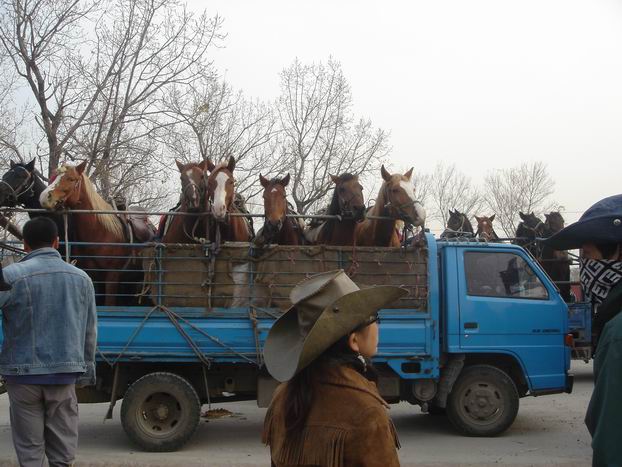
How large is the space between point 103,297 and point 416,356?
3842 millimetres

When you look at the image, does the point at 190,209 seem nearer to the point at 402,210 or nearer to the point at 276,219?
the point at 276,219

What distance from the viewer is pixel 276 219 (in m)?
8.53

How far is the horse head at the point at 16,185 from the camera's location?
9.06 metres

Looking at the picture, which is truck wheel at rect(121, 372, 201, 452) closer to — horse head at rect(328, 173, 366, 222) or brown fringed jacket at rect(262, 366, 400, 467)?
horse head at rect(328, 173, 366, 222)

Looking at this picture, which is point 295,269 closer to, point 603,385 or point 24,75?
point 603,385

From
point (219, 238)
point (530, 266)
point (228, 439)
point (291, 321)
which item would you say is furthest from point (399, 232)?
point (291, 321)

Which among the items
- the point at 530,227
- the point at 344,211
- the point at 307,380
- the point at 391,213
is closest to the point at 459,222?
the point at 530,227

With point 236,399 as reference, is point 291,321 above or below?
above

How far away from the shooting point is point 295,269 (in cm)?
823

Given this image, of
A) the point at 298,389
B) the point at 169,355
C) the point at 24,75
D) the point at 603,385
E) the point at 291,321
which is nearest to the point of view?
the point at 603,385

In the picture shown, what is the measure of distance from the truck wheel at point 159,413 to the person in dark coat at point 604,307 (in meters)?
5.58

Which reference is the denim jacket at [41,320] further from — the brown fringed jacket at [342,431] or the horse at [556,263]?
the horse at [556,263]

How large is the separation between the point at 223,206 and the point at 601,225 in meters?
6.24

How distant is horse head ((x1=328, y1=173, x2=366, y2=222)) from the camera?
9.16 metres
